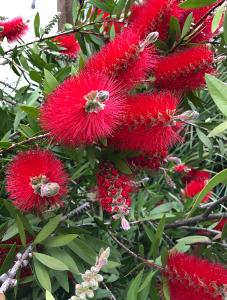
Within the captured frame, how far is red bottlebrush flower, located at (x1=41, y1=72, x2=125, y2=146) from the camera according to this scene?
2.00 ft

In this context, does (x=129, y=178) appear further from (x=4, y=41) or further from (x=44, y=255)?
(x=4, y=41)

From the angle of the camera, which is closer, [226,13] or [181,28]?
[226,13]

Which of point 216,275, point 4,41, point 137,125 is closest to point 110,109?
point 137,125

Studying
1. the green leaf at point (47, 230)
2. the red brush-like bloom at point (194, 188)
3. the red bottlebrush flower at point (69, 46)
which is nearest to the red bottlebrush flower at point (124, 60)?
the green leaf at point (47, 230)

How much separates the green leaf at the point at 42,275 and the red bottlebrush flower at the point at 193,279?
200 mm

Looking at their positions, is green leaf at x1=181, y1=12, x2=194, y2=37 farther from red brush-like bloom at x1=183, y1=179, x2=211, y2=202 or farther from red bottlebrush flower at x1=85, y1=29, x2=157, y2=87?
red brush-like bloom at x1=183, y1=179, x2=211, y2=202

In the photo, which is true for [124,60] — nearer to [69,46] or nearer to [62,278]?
[62,278]

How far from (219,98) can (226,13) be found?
21cm

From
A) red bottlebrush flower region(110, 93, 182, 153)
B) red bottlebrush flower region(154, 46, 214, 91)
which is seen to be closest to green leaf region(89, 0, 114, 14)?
red bottlebrush flower region(154, 46, 214, 91)

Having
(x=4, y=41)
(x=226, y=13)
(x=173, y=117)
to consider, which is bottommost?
(x=173, y=117)

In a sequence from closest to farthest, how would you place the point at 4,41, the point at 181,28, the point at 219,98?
the point at 219,98, the point at 181,28, the point at 4,41

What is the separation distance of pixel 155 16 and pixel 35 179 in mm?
373

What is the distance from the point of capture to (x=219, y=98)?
58cm

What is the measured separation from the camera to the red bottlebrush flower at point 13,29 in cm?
109
